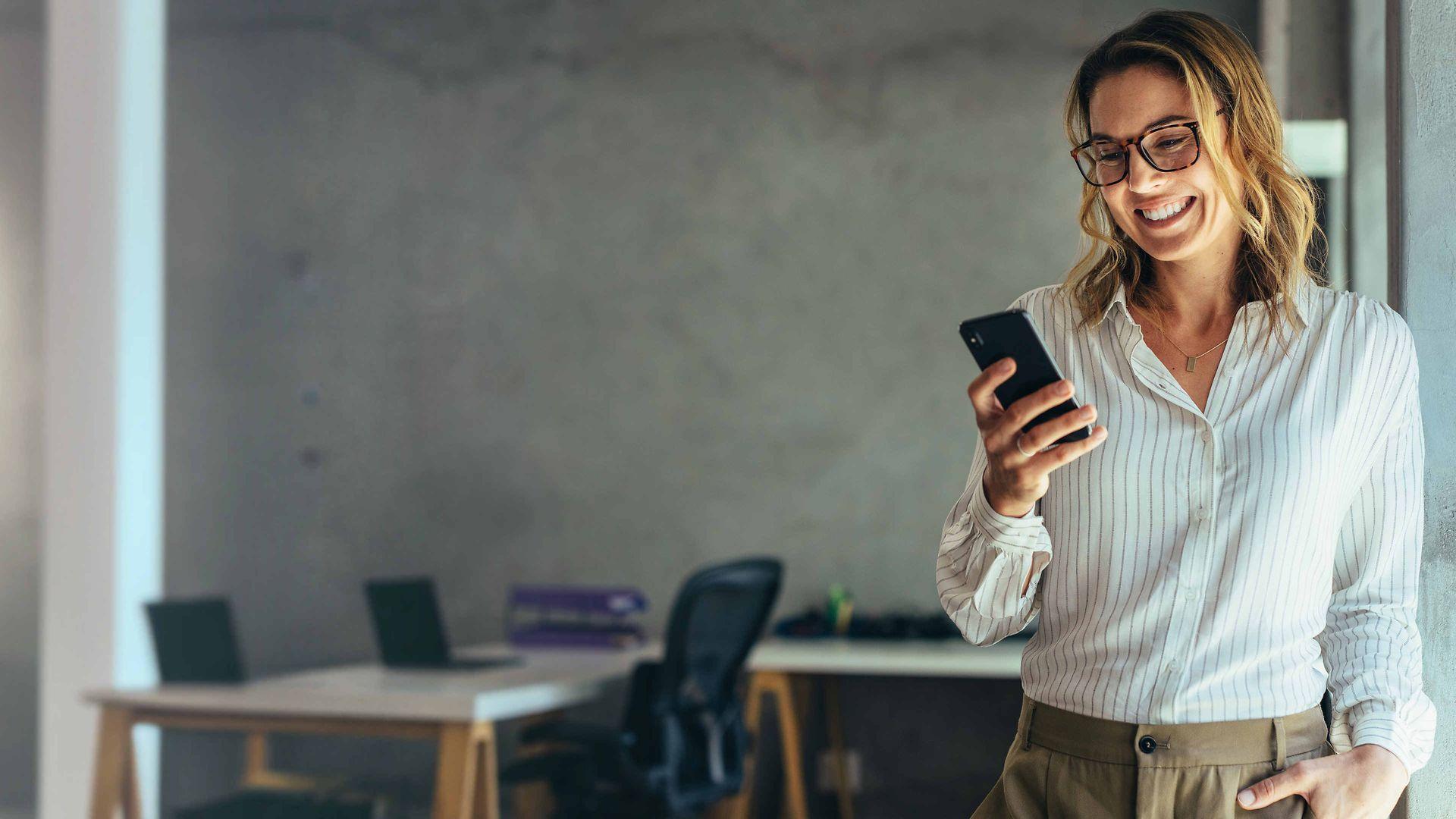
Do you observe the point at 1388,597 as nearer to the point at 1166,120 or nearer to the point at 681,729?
the point at 1166,120

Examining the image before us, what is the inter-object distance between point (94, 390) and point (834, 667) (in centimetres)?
271

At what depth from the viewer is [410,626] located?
13.4 feet

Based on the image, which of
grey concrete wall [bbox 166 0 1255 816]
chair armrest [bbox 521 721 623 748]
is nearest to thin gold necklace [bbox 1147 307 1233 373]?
chair armrest [bbox 521 721 623 748]

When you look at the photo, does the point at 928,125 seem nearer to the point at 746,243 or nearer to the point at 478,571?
the point at 746,243

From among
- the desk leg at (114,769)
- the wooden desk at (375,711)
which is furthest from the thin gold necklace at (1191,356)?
the desk leg at (114,769)

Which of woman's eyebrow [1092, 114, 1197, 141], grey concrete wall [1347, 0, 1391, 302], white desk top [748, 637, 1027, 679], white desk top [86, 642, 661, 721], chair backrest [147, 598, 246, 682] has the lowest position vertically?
white desk top [748, 637, 1027, 679]

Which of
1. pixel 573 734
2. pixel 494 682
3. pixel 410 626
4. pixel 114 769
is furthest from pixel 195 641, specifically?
pixel 573 734

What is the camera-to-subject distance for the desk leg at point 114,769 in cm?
360

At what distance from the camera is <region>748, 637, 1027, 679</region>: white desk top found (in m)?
4.00

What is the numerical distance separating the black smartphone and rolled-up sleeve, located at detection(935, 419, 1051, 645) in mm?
89

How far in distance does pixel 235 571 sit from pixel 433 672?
2.04 meters

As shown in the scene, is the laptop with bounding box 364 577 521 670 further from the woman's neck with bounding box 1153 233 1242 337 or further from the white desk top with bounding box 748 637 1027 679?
the woman's neck with bounding box 1153 233 1242 337

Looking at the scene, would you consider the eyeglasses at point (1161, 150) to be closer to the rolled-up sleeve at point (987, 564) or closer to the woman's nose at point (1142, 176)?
the woman's nose at point (1142, 176)

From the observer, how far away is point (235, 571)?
557 centimetres
